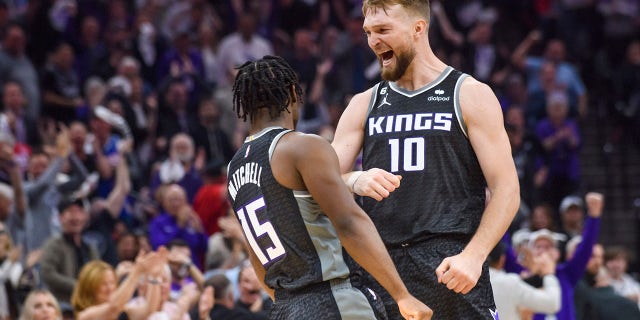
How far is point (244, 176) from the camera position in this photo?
15.4 feet

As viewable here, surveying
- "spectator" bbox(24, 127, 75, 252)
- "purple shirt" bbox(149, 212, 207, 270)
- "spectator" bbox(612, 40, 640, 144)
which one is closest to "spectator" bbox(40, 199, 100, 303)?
"spectator" bbox(24, 127, 75, 252)

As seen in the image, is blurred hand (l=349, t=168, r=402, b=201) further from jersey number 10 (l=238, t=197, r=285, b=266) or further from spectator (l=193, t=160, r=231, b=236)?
spectator (l=193, t=160, r=231, b=236)

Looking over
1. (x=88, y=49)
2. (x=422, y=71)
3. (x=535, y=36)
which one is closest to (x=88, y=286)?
(x=422, y=71)

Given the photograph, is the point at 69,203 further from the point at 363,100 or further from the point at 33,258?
the point at 363,100

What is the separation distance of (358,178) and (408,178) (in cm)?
43

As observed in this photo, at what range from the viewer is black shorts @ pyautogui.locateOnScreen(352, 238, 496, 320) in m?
4.99

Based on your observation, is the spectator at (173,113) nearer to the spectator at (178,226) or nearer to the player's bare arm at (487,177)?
the spectator at (178,226)

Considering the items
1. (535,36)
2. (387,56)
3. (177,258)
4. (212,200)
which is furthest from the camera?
(535,36)

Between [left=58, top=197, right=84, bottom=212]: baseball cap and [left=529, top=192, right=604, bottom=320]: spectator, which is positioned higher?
[left=58, top=197, right=84, bottom=212]: baseball cap

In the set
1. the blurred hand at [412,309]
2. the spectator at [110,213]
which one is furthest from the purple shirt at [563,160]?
the blurred hand at [412,309]

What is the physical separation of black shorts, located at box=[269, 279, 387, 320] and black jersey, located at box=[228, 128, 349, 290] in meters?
0.04

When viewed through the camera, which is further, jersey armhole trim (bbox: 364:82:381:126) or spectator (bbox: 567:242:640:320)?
spectator (bbox: 567:242:640:320)

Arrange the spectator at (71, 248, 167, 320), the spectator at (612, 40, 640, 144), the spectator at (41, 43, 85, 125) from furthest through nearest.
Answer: the spectator at (612, 40, 640, 144) → the spectator at (41, 43, 85, 125) → the spectator at (71, 248, 167, 320)

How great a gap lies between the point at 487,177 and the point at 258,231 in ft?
3.48
